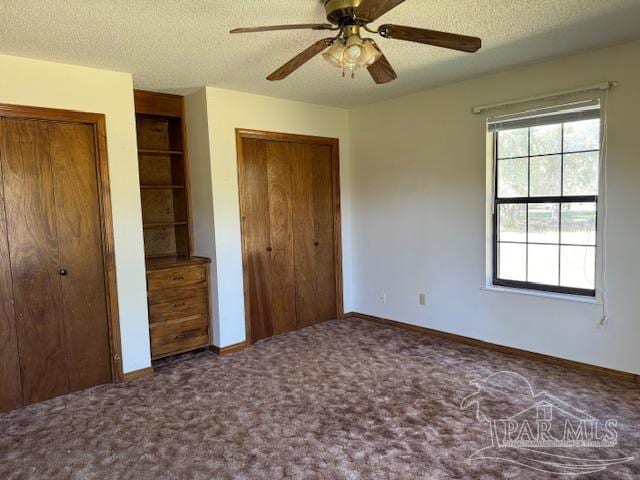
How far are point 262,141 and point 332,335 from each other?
2000 mm

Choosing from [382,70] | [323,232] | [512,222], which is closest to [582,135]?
[512,222]

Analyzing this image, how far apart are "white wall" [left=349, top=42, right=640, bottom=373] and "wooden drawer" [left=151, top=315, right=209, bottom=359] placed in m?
1.82

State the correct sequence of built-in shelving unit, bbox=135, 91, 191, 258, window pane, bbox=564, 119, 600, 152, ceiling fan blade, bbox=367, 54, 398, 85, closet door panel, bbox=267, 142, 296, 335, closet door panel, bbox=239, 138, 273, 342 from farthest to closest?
1. closet door panel, bbox=267, 142, 296, 335
2. closet door panel, bbox=239, 138, 273, 342
3. built-in shelving unit, bbox=135, 91, 191, 258
4. window pane, bbox=564, 119, 600, 152
5. ceiling fan blade, bbox=367, 54, 398, 85

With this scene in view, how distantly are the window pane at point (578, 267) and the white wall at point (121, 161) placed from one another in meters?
3.28

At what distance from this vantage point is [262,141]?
426 centimetres

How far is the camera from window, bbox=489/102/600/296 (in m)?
3.29

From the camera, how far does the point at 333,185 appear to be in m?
4.85

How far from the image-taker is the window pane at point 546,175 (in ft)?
11.3

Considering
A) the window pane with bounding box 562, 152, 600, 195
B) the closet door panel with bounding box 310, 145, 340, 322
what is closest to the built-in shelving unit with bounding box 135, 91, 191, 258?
the closet door panel with bounding box 310, 145, 340, 322

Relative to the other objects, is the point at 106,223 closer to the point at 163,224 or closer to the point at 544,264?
the point at 163,224

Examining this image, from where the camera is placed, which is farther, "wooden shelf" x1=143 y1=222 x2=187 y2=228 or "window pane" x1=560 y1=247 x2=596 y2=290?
"wooden shelf" x1=143 y1=222 x2=187 y2=228

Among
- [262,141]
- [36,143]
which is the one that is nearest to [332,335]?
[262,141]

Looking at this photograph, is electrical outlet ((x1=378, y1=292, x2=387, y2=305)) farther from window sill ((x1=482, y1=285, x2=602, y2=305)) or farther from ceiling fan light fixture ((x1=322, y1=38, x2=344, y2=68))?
ceiling fan light fixture ((x1=322, y1=38, x2=344, y2=68))

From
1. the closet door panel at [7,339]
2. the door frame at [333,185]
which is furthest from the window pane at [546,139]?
the closet door panel at [7,339]
